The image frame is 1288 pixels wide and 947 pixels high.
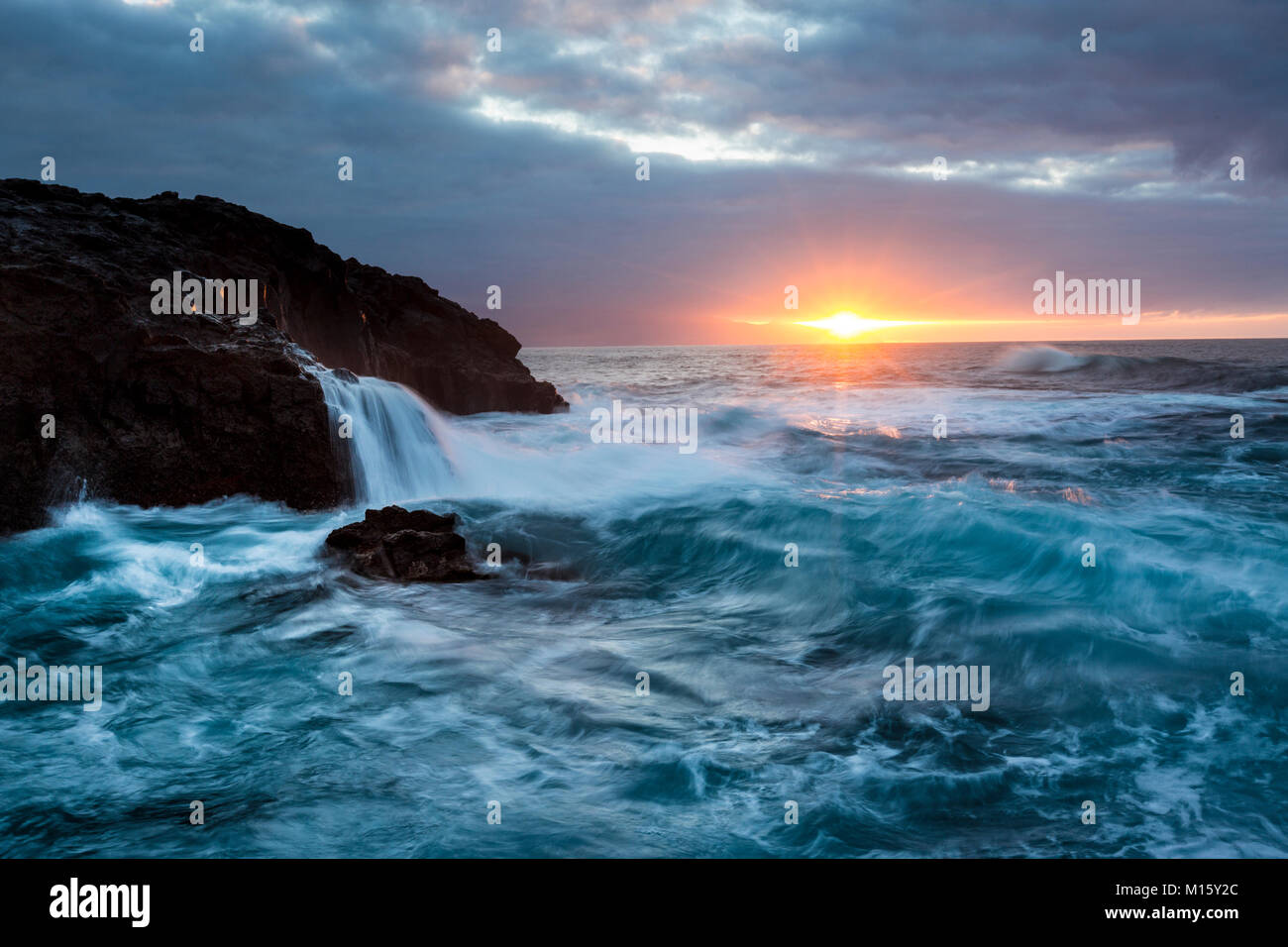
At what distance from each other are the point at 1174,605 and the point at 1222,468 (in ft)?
31.7

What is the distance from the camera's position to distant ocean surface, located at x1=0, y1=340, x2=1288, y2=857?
511 centimetres

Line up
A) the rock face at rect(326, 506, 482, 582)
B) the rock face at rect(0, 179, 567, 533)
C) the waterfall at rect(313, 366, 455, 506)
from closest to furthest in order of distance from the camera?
the rock face at rect(326, 506, 482, 582), the rock face at rect(0, 179, 567, 533), the waterfall at rect(313, 366, 455, 506)

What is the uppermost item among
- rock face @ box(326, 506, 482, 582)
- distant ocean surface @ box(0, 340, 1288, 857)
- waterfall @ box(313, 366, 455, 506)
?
waterfall @ box(313, 366, 455, 506)

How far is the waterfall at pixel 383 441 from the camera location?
13609 mm

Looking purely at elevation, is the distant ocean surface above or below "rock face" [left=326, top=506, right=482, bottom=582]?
below

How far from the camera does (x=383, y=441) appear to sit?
14.6 m

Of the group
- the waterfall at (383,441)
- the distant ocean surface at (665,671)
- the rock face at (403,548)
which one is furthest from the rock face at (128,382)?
the rock face at (403,548)

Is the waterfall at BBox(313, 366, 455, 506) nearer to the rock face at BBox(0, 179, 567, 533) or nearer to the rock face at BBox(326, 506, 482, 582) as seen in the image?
the rock face at BBox(0, 179, 567, 533)

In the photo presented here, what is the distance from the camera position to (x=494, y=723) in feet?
21.4

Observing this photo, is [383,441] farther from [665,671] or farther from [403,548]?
[665,671]

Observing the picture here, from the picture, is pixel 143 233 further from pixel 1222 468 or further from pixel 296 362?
pixel 1222 468

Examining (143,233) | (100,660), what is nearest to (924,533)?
(100,660)

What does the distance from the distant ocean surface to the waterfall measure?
0.08 metres

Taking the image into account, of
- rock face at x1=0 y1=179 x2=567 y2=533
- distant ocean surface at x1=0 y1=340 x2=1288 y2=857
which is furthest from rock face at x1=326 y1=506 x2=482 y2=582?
rock face at x1=0 y1=179 x2=567 y2=533
